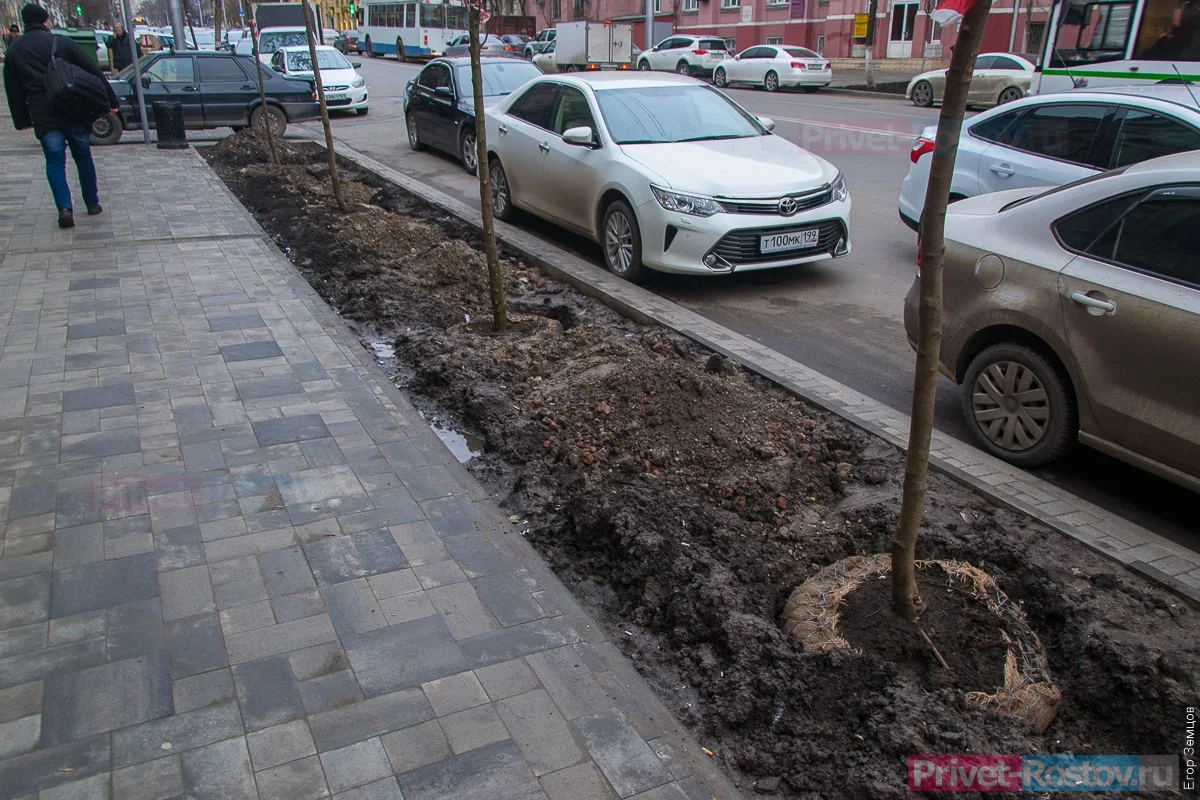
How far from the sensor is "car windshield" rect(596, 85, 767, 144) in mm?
8688

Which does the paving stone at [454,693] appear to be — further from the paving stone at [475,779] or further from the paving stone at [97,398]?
the paving stone at [97,398]

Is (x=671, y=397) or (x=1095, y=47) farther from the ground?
(x=1095, y=47)

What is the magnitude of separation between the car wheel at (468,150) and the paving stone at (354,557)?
1100cm

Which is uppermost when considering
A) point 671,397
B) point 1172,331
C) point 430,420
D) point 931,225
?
point 931,225

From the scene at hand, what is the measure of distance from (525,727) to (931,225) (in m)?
2.00

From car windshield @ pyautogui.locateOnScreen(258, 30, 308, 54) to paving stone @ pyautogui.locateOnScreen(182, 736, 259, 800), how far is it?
97.5ft

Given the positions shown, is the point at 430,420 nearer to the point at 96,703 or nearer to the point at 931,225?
the point at 96,703

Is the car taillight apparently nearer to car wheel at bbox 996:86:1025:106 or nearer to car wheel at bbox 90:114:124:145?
car wheel at bbox 90:114:124:145

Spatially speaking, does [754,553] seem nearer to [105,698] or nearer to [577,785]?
[577,785]

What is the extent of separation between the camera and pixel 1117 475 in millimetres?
4895

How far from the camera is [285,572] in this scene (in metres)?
3.75

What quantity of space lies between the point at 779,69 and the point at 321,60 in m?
15.9

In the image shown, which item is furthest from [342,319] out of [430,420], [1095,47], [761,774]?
[1095,47]

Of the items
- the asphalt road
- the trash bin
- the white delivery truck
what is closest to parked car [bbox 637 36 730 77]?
the white delivery truck
